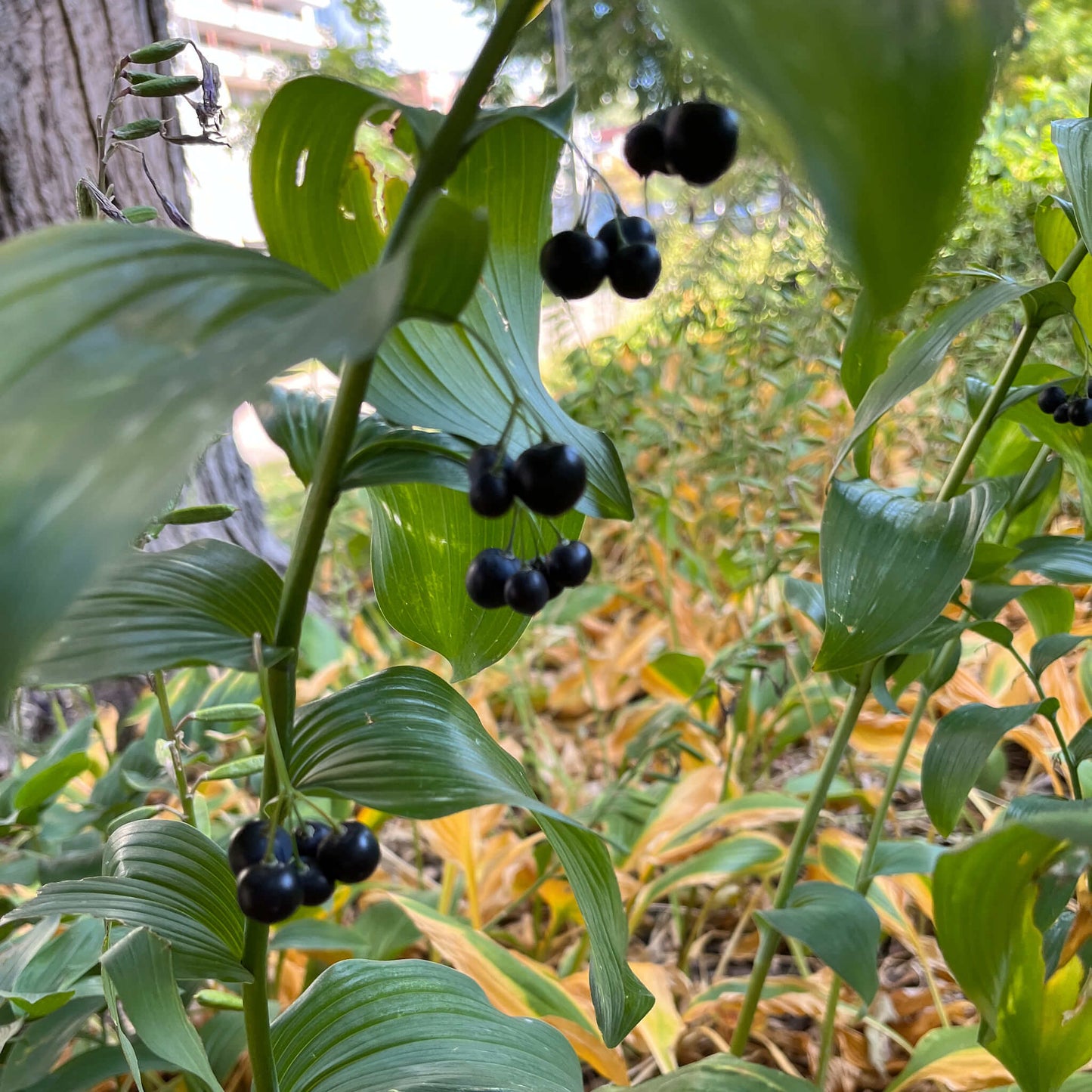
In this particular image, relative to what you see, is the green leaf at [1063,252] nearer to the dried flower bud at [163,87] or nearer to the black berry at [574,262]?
the black berry at [574,262]

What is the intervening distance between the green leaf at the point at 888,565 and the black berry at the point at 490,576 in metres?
0.23

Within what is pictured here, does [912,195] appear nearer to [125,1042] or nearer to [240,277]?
[240,277]

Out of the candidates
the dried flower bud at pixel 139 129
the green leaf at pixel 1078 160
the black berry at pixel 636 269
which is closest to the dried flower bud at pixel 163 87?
the dried flower bud at pixel 139 129

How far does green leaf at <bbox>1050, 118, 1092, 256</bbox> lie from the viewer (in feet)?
1.41

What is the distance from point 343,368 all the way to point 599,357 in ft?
5.39

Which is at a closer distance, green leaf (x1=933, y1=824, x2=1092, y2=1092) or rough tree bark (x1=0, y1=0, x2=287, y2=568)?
green leaf (x1=933, y1=824, x2=1092, y2=1092)

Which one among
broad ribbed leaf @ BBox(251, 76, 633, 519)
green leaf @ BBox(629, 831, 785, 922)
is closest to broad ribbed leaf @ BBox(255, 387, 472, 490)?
broad ribbed leaf @ BBox(251, 76, 633, 519)

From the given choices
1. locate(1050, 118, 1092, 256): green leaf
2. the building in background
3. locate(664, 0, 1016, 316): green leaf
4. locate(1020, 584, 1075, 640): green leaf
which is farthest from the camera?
the building in background

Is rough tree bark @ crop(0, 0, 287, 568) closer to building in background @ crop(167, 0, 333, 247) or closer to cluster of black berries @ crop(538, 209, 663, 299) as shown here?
building in background @ crop(167, 0, 333, 247)

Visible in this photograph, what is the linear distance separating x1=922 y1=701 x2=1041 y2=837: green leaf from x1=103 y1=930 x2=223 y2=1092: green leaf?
1.68 ft

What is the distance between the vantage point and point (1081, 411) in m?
0.55

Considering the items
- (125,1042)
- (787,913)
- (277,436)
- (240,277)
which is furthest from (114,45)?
(787,913)

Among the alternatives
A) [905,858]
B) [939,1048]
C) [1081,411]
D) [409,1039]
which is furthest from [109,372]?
[939,1048]

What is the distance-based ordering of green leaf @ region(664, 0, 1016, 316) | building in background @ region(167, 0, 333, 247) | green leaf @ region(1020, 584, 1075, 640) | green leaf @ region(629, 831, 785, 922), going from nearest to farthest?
1. green leaf @ region(664, 0, 1016, 316)
2. green leaf @ region(1020, 584, 1075, 640)
3. green leaf @ region(629, 831, 785, 922)
4. building in background @ region(167, 0, 333, 247)
